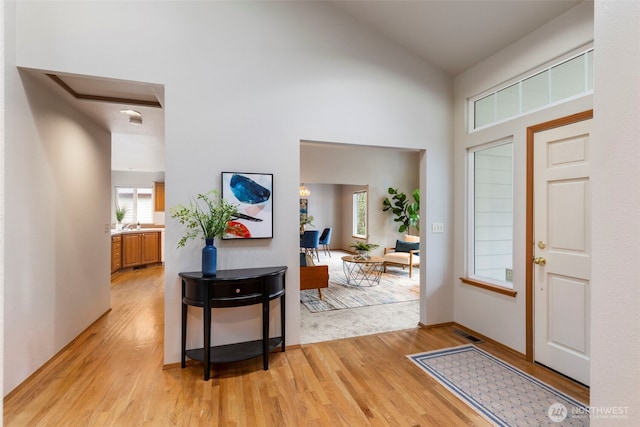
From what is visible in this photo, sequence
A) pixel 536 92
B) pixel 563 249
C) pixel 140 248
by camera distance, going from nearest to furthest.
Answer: pixel 563 249 < pixel 536 92 < pixel 140 248

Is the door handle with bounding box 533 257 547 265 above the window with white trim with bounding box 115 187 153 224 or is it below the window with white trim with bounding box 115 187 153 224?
below

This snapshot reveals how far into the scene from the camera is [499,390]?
2.29 m

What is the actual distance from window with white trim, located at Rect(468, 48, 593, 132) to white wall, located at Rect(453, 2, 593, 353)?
3.0 inches

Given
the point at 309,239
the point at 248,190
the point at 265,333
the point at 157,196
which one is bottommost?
the point at 265,333

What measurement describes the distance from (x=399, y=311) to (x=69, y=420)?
3.48 m

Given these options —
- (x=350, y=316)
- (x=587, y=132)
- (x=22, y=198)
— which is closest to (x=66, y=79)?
(x=22, y=198)

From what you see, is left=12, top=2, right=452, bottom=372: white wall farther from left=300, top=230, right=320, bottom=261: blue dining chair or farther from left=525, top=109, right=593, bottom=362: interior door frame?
left=300, top=230, right=320, bottom=261: blue dining chair

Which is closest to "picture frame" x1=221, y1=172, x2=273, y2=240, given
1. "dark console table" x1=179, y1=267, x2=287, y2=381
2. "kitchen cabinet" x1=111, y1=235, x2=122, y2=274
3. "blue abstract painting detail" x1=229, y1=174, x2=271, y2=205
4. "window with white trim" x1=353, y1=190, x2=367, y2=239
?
"blue abstract painting detail" x1=229, y1=174, x2=271, y2=205

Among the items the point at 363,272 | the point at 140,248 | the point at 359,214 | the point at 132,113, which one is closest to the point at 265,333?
the point at 132,113

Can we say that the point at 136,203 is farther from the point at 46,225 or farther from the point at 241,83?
the point at 241,83

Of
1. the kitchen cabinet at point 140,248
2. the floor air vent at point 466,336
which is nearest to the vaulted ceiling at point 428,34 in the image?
the floor air vent at point 466,336

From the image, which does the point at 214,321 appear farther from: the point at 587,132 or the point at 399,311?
the point at 587,132

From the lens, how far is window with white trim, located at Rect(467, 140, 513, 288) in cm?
303

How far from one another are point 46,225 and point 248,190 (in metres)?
1.78
